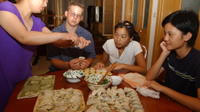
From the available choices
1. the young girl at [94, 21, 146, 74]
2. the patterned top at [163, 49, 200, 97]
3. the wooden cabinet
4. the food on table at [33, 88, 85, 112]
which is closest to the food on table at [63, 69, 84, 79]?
the food on table at [33, 88, 85, 112]

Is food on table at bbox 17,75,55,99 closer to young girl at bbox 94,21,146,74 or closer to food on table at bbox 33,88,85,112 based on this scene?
food on table at bbox 33,88,85,112

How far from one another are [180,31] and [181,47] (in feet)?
0.45

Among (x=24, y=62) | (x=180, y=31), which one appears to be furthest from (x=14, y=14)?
(x=180, y=31)

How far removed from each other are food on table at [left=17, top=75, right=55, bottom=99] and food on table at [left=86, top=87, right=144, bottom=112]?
0.38 m

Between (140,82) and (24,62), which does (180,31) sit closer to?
(140,82)

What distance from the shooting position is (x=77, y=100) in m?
1.11

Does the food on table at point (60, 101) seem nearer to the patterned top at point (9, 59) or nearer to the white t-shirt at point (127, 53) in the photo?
the patterned top at point (9, 59)

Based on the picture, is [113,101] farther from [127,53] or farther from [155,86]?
[127,53]

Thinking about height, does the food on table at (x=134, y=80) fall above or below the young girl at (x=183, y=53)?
below

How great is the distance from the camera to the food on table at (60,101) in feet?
3.32

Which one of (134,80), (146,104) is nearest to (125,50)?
(134,80)

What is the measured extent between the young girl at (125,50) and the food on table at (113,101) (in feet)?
2.04

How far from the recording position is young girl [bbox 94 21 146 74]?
1946 millimetres

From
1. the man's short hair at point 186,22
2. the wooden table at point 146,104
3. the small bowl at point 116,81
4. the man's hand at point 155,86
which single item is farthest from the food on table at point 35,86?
the man's short hair at point 186,22
